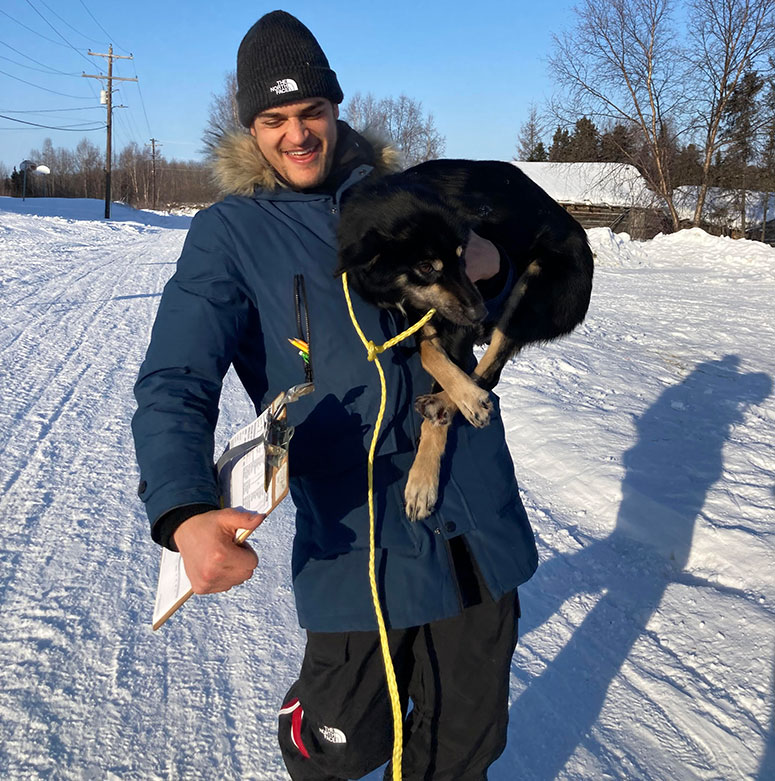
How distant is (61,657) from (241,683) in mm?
737

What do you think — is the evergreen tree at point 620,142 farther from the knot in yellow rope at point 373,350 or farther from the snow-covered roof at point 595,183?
the knot in yellow rope at point 373,350

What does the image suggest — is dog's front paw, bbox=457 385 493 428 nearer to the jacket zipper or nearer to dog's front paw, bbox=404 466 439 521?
dog's front paw, bbox=404 466 439 521

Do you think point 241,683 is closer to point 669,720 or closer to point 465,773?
point 465,773

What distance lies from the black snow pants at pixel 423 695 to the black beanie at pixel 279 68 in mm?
1422

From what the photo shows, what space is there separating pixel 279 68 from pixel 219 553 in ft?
4.47

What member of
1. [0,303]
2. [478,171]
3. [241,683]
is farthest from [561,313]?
[0,303]

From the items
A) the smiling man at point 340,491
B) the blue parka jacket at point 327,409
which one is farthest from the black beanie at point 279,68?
the blue parka jacket at point 327,409

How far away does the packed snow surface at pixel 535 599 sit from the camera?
234 cm

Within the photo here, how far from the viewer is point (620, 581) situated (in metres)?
3.39

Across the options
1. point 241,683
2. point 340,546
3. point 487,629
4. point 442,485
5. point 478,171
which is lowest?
point 241,683

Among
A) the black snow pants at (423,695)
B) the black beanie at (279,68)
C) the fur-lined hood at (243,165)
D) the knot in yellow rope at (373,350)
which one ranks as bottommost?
the black snow pants at (423,695)

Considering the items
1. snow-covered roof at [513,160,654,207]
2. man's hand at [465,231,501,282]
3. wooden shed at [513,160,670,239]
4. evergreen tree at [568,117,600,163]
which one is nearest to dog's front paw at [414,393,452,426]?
man's hand at [465,231,501,282]

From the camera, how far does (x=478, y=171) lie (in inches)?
103

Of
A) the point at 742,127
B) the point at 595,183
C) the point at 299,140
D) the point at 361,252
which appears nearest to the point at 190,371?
the point at 361,252
